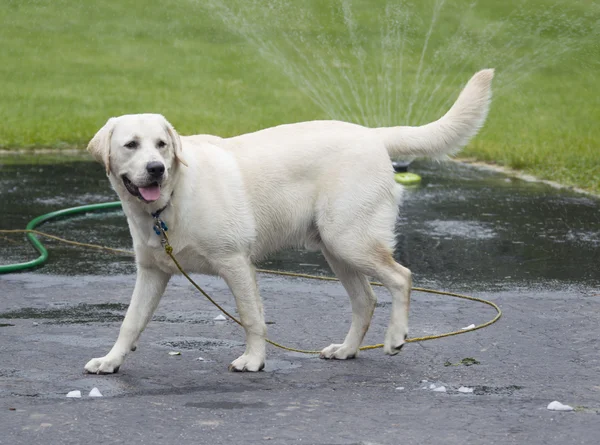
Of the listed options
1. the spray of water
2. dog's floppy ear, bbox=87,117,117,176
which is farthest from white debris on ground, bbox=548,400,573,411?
the spray of water

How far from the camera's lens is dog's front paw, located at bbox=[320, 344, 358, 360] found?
5.96 m

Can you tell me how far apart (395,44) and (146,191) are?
2102cm

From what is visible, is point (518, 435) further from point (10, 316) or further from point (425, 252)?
point (425, 252)

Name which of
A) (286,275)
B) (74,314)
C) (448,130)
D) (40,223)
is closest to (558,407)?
(448,130)

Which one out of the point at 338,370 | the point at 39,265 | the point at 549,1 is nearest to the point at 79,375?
the point at 338,370

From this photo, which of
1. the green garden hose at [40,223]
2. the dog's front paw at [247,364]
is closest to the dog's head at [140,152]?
the dog's front paw at [247,364]

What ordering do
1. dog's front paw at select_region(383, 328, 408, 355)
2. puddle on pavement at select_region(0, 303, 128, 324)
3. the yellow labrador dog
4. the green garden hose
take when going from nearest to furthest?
the yellow labrador dog, dog's front paw at select_region(383, 328, 408, 355), puddle on pavement at select_region(0, 303, 128, 324), the green garden hose

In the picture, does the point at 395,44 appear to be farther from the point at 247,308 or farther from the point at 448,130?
the point at 247,308

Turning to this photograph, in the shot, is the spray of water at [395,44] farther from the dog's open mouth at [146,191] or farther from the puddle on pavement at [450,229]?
the dog's open mouth at [146,191]

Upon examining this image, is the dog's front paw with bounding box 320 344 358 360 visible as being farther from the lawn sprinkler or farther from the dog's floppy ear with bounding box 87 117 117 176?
the lawn sprinkler

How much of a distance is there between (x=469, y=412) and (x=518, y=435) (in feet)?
1.23

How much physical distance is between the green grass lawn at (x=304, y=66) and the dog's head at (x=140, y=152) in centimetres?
857

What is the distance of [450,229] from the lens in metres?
10.2

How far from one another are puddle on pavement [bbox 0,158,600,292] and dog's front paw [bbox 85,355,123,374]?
110 inches
